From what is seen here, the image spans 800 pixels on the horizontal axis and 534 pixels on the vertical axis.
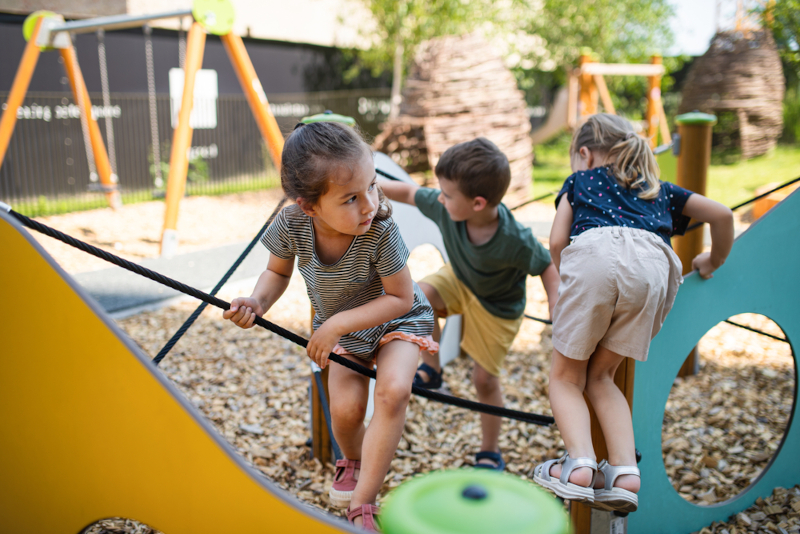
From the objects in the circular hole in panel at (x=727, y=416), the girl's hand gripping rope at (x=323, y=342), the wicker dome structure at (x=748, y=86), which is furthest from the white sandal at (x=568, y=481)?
the wicker dome structure at (x=748, y=86)

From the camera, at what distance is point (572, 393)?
1.81 metres

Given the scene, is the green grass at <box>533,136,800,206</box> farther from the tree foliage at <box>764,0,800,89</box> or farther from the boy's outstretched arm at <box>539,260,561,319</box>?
the boy's outstretched arm at <box>539,260,561,319</box>

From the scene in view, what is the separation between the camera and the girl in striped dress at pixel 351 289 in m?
1.62

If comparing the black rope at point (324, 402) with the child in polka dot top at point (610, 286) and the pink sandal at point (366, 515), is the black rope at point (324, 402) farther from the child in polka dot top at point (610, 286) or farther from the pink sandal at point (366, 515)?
the child in polka dot top at point (610, 286)

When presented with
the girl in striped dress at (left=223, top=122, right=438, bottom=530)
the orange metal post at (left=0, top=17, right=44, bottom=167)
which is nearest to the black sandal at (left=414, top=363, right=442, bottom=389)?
the girl in striped dress at (left=223, top=122, right=438, bottom=530)

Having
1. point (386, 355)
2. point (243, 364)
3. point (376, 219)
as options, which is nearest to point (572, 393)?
point (386, 355)

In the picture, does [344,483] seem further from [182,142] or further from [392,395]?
[182,142]

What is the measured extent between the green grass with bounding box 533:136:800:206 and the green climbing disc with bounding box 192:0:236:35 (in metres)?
5.21

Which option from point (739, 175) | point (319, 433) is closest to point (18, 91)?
point (319, 433)

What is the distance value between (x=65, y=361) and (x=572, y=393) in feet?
4.31

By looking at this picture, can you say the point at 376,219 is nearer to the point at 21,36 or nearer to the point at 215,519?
the point at 215,519

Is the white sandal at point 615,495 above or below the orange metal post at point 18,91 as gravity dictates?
below

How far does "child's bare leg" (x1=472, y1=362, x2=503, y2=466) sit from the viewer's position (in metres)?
2.60

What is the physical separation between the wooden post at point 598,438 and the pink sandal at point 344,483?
2.27ft
